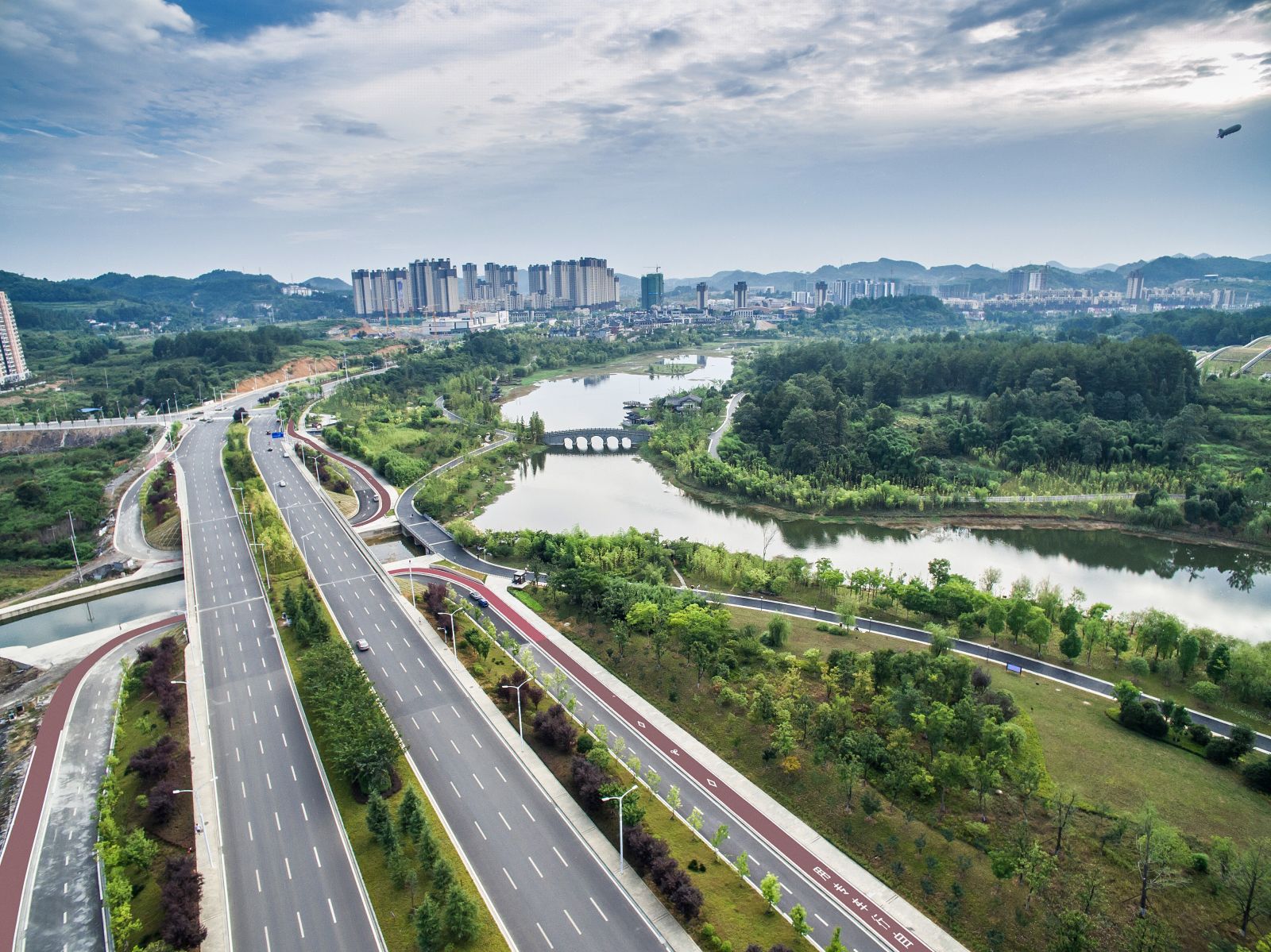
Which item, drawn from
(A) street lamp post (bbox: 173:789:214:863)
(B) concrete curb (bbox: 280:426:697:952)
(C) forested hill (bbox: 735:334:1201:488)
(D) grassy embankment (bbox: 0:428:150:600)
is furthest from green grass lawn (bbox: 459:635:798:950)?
(C) forested hill (bbox: 735:334:1201:488)

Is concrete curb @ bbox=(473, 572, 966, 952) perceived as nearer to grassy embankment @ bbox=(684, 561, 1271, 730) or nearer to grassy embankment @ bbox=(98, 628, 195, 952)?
grassy embankment @ bbox=(684, 561, 1271, 730)

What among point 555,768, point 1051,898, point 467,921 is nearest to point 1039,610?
point 1051,898

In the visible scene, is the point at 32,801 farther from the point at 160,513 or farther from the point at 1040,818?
the point at 1040,818

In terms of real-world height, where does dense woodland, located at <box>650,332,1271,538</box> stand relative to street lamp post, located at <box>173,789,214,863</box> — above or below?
above

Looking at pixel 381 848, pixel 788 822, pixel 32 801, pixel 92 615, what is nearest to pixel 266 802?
pixel 381 848

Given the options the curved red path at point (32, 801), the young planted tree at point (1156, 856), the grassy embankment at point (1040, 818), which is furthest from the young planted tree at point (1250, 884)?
the curved red path at point (32, 801)
